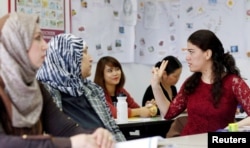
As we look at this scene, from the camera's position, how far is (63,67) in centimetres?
228

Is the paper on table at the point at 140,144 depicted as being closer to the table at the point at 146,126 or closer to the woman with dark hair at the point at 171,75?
the table at the point at 146,126

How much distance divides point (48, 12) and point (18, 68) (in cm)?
279

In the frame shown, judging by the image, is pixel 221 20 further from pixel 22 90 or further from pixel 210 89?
pixel 22 90

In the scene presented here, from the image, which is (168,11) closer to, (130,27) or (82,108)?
(130,27)

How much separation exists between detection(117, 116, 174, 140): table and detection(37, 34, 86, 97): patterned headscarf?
1.05 m

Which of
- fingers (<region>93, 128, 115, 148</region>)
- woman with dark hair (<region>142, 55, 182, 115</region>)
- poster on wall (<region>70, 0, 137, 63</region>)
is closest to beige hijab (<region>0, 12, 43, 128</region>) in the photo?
fingers (<region>93, 128, 115, 148</region>)

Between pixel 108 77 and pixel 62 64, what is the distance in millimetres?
1891

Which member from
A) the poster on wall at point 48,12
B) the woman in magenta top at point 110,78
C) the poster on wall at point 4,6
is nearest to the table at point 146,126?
the woman in magenta top at point 110,78

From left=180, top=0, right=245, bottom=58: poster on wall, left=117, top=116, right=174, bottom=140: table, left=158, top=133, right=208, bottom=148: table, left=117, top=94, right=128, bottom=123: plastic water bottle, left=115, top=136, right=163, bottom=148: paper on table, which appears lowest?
left=117, top=116, right=174, bottom=140: table

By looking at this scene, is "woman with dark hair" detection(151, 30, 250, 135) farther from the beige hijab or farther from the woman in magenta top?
the beige hijab

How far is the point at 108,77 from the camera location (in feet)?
13.6

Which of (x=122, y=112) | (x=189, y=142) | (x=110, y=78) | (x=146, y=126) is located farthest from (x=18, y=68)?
(x=110, y=78)

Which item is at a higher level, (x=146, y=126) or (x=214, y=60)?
(x=214, y=60)

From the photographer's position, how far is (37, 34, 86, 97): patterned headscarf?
2262 millimetres
